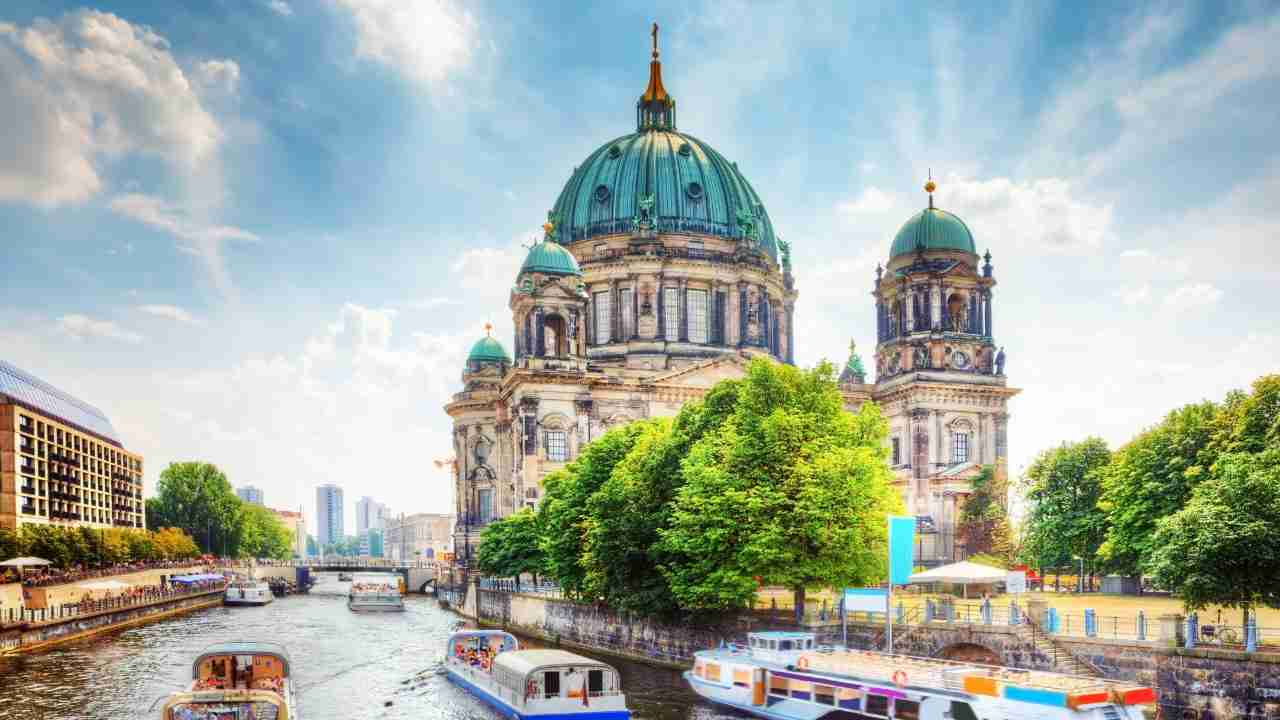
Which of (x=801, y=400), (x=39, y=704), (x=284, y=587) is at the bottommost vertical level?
(x=284, y=587)

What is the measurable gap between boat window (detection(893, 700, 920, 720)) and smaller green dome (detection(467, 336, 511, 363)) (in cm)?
10569

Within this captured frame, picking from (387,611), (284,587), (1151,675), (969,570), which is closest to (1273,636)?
(1151,675)

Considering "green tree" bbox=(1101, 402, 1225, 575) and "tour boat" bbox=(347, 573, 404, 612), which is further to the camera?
"tour boat" bbox=(347, 573, 404, 612)

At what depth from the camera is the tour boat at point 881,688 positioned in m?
37.9

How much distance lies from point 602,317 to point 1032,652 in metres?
77.3

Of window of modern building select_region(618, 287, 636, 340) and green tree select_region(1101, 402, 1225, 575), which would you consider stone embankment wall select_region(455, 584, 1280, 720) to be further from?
window of modern building select_region(618, 287, 636, 340)

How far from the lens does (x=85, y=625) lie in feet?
282

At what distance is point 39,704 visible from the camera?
53.1 metres

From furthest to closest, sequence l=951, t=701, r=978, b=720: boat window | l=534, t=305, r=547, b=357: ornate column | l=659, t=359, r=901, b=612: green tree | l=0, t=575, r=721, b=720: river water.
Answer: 1. l=534, t=305, r=547, b=357: ornate column
2. l=659, t=359, r=901, b=612: green tree
3. l=0, t=575, r=721, b=720: river water
4. l=951, t=701, r=978, b=720: boat window

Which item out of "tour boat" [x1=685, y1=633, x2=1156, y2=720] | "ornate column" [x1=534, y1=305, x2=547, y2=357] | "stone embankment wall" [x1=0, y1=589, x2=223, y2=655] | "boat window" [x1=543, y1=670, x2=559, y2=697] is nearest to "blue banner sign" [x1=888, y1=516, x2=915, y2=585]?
"tour boat" [x1=685, y1=633, x2=1156, y2=720]

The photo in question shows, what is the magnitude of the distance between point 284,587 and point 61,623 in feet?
245

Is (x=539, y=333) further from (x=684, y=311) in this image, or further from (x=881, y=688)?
(x=881, y=688)

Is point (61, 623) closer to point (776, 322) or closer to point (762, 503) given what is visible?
point (762, 503)

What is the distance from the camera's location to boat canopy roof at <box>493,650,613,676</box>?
48.1 metres
